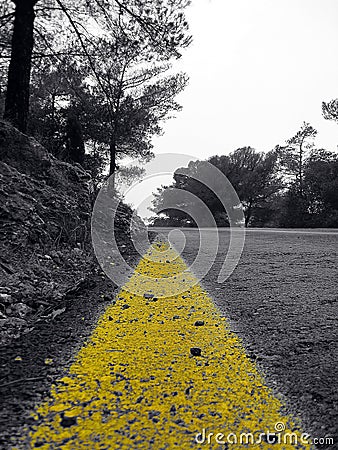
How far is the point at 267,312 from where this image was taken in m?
2.51

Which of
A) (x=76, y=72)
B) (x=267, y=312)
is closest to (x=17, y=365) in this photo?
(x=267, y=312)

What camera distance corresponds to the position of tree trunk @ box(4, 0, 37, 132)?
701 centimetres

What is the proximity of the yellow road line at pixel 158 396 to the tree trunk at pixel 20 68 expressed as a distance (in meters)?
5.95

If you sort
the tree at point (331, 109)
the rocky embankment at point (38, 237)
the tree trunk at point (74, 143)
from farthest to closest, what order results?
the tree at point (331, 109) → the tree trunk at point (74, 143) → the rocky embankment at point (38, 237)

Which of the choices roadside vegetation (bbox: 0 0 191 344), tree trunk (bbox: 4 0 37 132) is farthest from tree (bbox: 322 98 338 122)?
tree trunk (bbox: 4 0 37 132)

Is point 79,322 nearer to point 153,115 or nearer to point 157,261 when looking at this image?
point 157,261

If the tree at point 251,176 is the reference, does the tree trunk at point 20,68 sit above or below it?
below

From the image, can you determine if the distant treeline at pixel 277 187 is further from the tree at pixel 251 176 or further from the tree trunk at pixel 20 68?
the tree trunk at pixel 20 68

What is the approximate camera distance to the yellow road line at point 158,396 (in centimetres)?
110

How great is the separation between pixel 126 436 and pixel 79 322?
1.20 meters

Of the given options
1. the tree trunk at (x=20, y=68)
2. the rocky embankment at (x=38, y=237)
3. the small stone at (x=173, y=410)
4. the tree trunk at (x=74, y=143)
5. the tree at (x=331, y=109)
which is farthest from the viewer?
the tree at (x=331, y=109)

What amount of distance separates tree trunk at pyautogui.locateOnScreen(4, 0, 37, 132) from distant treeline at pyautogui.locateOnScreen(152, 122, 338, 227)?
51.7 ft

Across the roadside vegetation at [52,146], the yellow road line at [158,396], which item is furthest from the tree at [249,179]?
the yellow road line at [158,396]

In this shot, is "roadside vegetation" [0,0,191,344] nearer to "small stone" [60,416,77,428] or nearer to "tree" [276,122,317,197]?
"small stone" [60,416,77,428]
